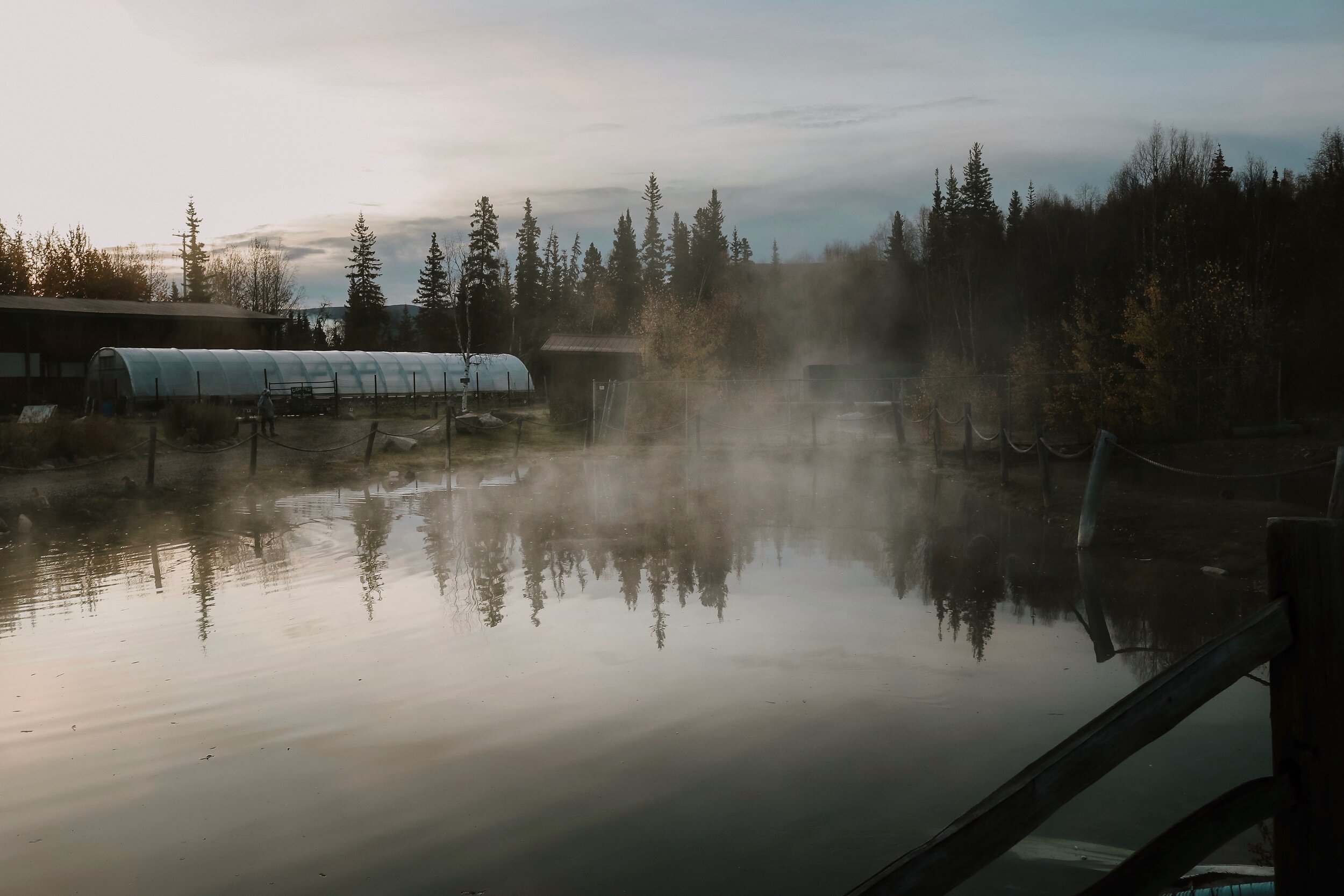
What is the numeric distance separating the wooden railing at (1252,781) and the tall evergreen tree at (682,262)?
289 feet

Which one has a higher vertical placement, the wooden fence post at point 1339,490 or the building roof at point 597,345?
the building roof at point 597,345

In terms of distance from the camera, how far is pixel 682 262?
110500 mm

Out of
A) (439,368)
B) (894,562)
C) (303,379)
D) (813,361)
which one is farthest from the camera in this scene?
(813,361)

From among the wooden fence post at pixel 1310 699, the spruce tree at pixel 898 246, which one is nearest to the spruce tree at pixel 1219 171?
the spruce tree at pixel 898 246

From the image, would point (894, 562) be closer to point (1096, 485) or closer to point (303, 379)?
point (1096, 485)

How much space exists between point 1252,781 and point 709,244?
100844mm

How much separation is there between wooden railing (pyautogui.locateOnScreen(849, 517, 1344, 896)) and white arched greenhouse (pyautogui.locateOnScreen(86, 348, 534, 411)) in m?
41.5

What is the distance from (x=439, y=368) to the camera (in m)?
59.8

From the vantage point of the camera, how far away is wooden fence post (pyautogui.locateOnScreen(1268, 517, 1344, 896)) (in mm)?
2836

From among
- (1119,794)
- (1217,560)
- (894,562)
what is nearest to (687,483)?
(894,562)

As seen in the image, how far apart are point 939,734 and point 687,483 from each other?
16.4 m

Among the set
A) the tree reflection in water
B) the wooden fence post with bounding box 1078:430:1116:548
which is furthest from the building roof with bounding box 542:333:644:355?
the wooden fence post with bounding box 1078:430:1116:548

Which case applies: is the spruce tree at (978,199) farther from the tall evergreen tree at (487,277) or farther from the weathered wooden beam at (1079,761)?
the weathered wooden beam at (1079,761)

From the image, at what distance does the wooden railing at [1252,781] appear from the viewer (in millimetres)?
2678
